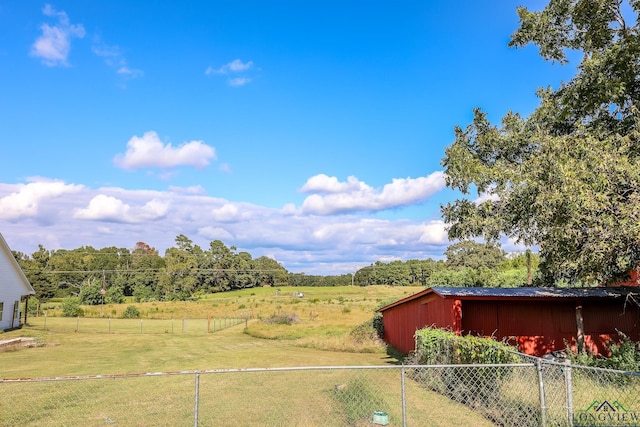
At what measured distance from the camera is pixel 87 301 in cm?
6569

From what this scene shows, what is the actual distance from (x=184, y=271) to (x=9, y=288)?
6043cm

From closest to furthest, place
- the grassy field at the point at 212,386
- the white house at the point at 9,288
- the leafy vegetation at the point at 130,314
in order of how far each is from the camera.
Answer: the grassy field at the point at 212,386 < the white house at the point at 9,288 < the leafy vegetation at the point at 130,314

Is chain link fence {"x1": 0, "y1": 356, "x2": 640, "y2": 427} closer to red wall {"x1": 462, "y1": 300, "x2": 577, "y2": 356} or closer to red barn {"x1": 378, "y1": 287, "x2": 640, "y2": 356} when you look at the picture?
red barn {"x1": 378, "y1": 287, "x2": 640, "y2": 356}

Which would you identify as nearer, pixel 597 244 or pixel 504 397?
pixel 504 397

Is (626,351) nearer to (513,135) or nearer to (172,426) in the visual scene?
(513,135)

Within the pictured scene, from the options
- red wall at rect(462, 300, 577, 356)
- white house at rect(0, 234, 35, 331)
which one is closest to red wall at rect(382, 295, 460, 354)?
red wall at rect(462, 300, 577, 356)

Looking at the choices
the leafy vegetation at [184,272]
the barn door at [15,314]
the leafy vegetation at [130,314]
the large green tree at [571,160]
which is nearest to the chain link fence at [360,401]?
the large green tree at [571,160]

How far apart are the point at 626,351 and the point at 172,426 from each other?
1346 cm

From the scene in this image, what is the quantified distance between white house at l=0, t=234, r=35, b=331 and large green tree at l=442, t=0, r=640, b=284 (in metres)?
31.0

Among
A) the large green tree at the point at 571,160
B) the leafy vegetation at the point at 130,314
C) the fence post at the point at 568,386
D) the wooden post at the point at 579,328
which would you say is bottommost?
the leafy vegetation at the point at 130,314

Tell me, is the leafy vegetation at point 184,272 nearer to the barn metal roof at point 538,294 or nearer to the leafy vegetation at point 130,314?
the leafy vegetation at point 130,314

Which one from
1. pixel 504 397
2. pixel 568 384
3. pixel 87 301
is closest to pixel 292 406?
pixel 504 397

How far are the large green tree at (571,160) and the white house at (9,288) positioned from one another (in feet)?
102

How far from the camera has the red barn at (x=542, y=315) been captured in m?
16.5
